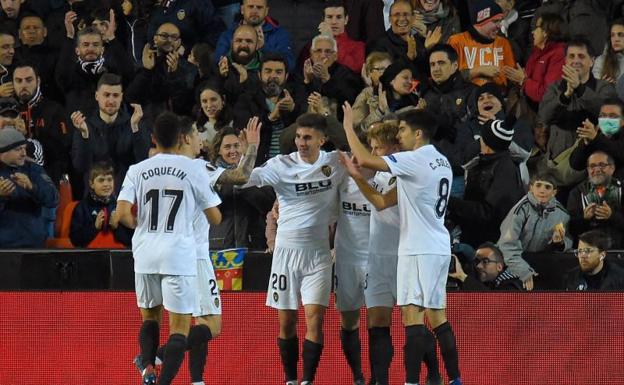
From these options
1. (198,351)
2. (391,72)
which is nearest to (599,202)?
(391,72)

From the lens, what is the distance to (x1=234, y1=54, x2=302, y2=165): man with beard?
14.4 meters

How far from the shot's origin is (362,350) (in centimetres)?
1201

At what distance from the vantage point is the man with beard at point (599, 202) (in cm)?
1320

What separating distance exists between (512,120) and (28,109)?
4934mm

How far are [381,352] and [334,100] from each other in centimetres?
412

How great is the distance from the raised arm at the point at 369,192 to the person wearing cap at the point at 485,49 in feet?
13.2

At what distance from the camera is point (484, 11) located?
49.3 feet

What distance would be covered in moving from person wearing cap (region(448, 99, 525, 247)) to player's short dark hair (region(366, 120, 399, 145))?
1.93m

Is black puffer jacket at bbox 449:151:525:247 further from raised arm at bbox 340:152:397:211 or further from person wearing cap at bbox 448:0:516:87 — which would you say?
raised arm at bbox 340:152:397:211

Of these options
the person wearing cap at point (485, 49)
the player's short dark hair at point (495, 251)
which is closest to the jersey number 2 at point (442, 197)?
the player's short dark hair at point (495, 251)

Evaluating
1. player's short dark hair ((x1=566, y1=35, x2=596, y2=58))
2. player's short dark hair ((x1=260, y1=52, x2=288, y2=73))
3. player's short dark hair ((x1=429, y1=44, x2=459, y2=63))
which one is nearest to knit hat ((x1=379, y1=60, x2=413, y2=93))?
player's short dark hair ((x1=429, y1=44, x2=459, y2=63))

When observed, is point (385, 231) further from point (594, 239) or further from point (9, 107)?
point (9, 107)

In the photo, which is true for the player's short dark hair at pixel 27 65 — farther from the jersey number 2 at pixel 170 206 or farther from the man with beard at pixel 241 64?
the jersey number 2 at pixel 170 206

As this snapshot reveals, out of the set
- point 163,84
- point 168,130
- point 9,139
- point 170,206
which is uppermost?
point 163,84
